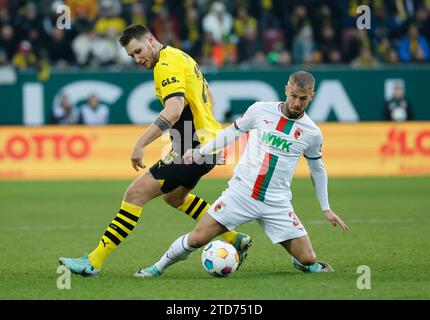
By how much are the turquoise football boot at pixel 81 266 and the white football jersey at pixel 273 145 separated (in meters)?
1.46

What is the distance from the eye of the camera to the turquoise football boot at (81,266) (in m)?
7.98

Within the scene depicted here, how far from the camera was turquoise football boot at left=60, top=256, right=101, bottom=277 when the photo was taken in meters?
7.98

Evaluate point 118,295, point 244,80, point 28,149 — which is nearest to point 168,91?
point 118,295

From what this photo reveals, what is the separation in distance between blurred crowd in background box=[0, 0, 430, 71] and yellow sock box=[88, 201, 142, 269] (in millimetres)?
12511

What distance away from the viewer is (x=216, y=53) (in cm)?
2109

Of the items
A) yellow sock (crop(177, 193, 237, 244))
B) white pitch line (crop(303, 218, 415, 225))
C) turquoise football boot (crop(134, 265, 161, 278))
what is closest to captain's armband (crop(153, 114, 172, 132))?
yellow sock (crop(177, 193, 237, 244))

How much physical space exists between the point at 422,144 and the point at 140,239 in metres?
8.85

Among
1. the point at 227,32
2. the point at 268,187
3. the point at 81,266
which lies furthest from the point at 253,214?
the point at 227,32

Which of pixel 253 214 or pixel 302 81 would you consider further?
pixel 253 214

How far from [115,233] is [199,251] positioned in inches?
78.2

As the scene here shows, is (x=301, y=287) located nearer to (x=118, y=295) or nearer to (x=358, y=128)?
(x=118, y=295)

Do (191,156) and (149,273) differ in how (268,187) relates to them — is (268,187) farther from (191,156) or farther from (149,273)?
(149,273)

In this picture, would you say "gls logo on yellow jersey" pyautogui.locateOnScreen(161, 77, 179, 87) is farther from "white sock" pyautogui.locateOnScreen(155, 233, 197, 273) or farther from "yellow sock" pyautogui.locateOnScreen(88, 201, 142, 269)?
"white sock" pyautogui.locateOnScreen(155, 233, 197, 273)

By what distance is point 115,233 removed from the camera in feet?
26.6
